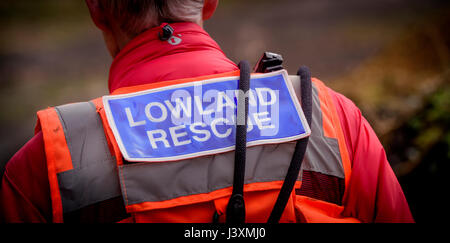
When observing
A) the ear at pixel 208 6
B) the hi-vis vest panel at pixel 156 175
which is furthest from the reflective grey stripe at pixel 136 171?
the ear at pixel 208 6

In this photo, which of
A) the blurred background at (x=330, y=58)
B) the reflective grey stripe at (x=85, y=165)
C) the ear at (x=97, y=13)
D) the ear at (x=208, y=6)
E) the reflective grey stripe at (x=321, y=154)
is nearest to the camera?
the reflective grey stripe at (x=85, y=165)

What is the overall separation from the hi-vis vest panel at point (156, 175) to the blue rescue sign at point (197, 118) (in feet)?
0.06

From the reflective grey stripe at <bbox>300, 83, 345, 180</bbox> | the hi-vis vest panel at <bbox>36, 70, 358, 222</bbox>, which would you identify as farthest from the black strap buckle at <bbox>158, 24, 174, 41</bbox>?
the reflective grey stripe at <bbox>300, 83, 345, 180</bbox>

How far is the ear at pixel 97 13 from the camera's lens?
1.18m

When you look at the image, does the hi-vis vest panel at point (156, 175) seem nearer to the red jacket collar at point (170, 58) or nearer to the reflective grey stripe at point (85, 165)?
the reflective grey stripe at point (85, 165)

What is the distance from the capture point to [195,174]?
949 millimetres

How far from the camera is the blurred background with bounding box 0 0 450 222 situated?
9.13 ft

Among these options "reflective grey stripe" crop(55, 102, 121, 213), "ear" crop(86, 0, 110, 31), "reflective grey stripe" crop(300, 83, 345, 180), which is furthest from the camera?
"ear" crop(86, 0, 110, 31)

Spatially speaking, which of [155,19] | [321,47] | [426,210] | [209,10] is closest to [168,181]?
[155,19]

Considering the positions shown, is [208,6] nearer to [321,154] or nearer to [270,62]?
[270,62]

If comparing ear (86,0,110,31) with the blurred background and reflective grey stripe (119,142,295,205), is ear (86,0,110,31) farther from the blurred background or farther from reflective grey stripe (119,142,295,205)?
the blurred background

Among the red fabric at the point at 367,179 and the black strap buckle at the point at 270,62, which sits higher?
the black strap buckle at the point at 270,62

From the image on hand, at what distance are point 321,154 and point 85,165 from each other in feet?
2.46

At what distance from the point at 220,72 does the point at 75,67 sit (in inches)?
209
